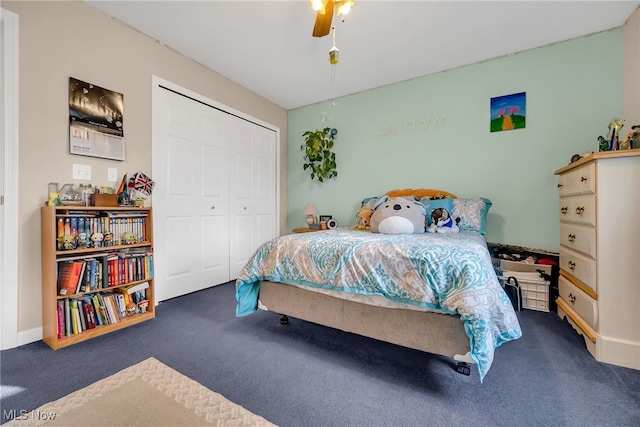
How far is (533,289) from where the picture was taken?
237cm

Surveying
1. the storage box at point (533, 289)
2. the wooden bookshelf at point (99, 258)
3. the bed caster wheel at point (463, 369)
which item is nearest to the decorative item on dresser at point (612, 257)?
the storage box at point (533, 289)

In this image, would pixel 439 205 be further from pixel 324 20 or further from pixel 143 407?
pixel 143 407

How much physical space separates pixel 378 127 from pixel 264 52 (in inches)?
65.2

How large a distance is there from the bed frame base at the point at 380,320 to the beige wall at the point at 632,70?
2353 mm

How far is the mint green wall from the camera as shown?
2.44 m

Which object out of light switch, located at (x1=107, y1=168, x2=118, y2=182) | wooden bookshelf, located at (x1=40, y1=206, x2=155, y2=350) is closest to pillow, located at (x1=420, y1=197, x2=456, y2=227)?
wooden bookshelf, located at (x1=40, y1=206, x2=155, y2=350)

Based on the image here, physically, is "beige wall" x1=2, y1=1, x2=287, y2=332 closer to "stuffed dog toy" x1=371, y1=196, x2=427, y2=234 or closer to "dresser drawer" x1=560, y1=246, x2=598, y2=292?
"stuffed dog toy" x1=371, y1=196, x2=427, y2=234

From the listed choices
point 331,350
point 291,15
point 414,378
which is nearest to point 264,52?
point 291,15

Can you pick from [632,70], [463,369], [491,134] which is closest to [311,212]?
[491,134]

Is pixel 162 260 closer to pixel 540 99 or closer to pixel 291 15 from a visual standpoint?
pixel 291 15

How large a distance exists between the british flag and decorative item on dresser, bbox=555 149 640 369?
3276 millimetres

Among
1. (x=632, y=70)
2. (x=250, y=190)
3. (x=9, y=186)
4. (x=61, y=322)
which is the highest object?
(x=632, y=70)

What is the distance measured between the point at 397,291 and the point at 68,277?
2134 mm

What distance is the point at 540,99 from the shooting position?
8.57ft
